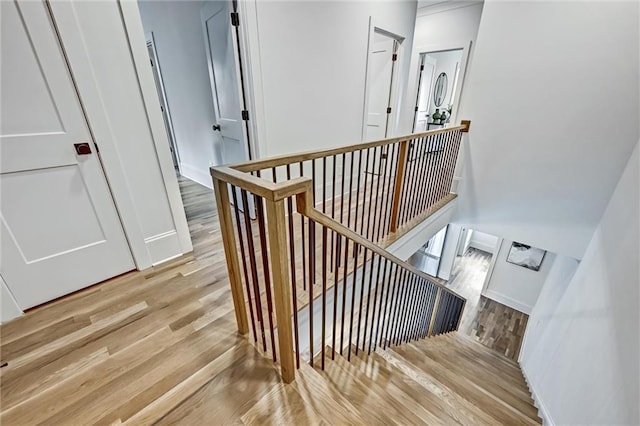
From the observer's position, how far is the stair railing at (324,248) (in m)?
0.93

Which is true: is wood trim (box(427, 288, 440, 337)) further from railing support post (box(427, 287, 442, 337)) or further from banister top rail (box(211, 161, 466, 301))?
banister top rail (box(211, 161, 466, 301))

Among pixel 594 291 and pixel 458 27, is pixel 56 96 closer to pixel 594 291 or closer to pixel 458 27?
pixel 594 291

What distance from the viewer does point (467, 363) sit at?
8.02 ft

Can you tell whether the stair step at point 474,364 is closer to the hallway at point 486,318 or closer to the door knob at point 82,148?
the hallway at point 486,318

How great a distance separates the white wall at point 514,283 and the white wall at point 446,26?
10.9 feet

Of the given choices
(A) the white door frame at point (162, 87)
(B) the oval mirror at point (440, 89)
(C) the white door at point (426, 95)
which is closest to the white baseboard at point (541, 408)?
(C) the white door at point (426, 95)

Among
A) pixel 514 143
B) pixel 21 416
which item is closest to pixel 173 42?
pixel 21 416

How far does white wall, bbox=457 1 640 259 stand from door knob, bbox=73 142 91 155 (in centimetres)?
371

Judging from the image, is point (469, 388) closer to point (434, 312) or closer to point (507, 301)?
point (434, 312)

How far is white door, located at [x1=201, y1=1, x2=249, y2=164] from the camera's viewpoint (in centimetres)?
213

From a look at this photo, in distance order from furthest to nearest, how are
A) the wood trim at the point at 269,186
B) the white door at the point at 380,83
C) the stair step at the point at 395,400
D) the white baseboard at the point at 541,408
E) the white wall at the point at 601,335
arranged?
the white door at the point at 380,83, the white baseboard at the point at 541,408, the white wall at the point at 601,335, the stair step at the point at 395,400, the wood trim at the point at 269,186

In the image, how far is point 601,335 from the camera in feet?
5.94

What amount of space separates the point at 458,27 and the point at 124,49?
4.96 meters

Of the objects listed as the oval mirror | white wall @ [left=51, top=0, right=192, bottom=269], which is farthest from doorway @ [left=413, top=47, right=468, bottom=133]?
white wall @ [left=51, top=0, right=192, bottom=269]
